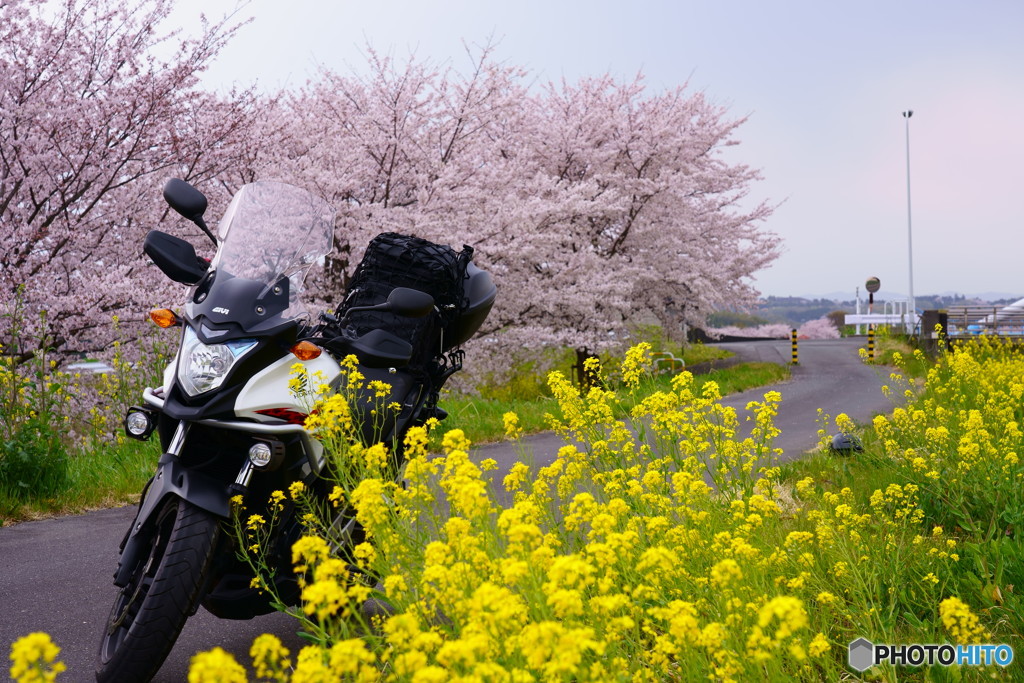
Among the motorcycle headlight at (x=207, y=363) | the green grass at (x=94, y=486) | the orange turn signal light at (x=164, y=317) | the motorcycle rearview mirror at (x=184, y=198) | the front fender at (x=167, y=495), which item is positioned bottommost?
the green grass at (x=94, y=486)

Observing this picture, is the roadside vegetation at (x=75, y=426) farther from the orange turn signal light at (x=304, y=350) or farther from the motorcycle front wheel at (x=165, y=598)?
the motorcycle front wheel at (x=165, y=598)

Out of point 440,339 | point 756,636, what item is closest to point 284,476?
point 440,339

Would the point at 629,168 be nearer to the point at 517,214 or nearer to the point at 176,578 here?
Result: the point at 517,214

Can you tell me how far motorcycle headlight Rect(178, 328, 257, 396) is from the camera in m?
3.14

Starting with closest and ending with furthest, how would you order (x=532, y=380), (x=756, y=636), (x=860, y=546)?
(x=756, y=636), (x=860, y=546), (x=532, y=380)

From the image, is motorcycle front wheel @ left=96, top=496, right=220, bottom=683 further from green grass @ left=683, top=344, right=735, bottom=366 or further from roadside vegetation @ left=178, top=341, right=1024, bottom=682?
green grass @ left=683, top=344, right=735, bottom=366

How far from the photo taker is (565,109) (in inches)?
723

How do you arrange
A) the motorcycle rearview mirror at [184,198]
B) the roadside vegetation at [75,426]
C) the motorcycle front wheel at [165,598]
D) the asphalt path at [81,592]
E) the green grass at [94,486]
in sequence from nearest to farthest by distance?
the motorcycle front wheel at [165,598], the motorcycle rearview mirror at [184,198], the asphalt path at [81,592], the green grass at [94,486], the roadside vegetation at [75,426]

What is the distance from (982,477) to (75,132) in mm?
9891

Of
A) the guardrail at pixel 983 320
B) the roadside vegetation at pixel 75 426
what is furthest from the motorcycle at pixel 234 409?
the guardrail at pixel 983 320

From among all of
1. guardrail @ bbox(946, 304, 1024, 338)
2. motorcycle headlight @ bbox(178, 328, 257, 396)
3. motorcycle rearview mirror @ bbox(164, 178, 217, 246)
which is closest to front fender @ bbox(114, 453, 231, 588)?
motorcycle headlight @ bbox(178, 328, 257, 396)

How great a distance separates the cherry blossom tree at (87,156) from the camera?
9617 mm

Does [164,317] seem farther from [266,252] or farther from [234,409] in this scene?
[234,409]

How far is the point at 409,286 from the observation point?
13.6 ft
